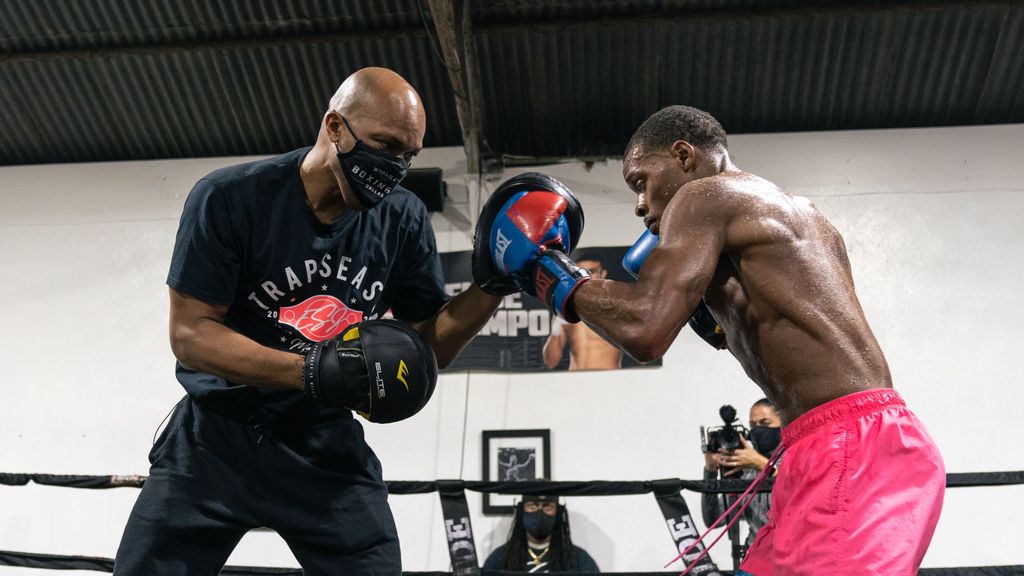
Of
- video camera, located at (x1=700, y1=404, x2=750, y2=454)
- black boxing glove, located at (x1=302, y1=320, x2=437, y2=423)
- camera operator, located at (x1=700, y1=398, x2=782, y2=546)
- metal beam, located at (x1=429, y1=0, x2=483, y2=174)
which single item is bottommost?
camera operator, located at (x1=700, y1=398, x2=782, y2=546)

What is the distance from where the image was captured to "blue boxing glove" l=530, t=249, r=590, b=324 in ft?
5.49

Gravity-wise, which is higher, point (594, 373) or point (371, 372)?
point (371, 372)

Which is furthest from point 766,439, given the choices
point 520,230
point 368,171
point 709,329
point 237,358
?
point 237,358

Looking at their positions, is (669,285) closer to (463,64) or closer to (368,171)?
(368,171)

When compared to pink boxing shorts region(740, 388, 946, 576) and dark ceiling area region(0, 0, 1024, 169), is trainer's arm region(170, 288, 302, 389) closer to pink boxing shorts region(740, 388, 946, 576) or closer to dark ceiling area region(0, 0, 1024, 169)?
pink boxing shorts region(740, 388, 946, 576)

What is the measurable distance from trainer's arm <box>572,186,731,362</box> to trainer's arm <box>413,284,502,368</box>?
1.47 ft

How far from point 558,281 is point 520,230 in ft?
0.65

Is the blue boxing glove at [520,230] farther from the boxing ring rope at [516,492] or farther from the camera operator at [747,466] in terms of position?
the camera operator at [747,466]

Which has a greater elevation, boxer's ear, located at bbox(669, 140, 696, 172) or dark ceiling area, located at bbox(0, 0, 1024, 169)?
dark ceiling area, located at bbox(0, 0, 1024, 169)

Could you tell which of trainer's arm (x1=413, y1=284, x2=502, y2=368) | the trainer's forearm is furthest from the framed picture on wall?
the trainer's forearm

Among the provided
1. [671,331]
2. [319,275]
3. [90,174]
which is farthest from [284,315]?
[90,174]

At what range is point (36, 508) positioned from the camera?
4.71 meters

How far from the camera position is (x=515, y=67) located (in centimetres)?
499

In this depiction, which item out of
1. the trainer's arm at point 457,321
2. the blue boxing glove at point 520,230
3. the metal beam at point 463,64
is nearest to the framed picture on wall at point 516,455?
the metal beam at point 463,64
